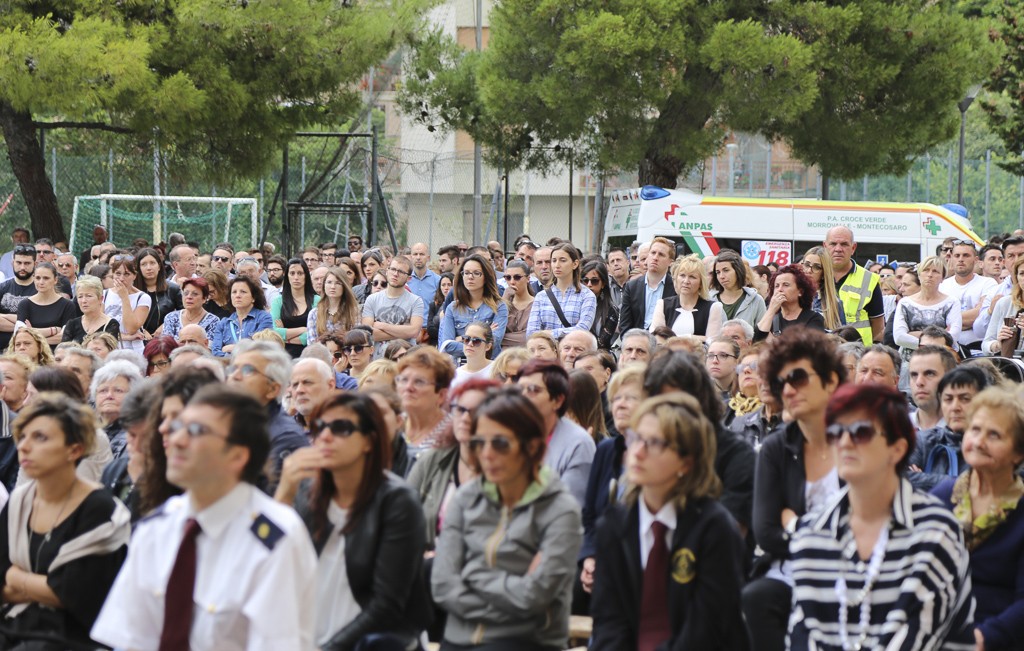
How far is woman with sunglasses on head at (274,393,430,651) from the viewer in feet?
16.3

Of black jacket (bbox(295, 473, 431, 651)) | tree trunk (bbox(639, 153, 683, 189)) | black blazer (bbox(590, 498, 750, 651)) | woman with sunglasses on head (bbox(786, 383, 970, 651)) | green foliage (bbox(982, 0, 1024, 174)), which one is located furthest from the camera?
tree trunk (bbox(639, 153, 683, 189))

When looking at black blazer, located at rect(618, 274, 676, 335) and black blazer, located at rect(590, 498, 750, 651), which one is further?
black blazer, located at rect(618, 274, 676, 335)

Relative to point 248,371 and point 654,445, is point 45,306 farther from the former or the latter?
point 654,445

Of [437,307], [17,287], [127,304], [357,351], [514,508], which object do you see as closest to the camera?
[514,508]

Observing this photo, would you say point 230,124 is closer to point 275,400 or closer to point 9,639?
point 275,400

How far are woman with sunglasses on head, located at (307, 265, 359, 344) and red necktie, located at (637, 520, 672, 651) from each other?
7.40 metres

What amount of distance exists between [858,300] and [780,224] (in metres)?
11.6

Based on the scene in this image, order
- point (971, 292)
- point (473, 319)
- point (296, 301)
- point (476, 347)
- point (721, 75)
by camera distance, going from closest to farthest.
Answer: point (476, 347), point (473, 319), point (971, 292), point (296, 301), point (721, 75)

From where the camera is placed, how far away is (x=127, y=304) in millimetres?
12508

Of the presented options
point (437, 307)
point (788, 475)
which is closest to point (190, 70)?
point (437, 307)

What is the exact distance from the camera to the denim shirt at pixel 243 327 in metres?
11.9

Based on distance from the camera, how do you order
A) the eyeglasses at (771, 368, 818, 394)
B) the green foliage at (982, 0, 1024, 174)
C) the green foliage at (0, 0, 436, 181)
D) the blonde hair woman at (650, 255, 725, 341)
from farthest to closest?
the green foliage at (982, 0, 1024, 174)
the green foliage at (0, 0, 436, 181)
the blonde hair woman at (650, 255, 725, 341)
the eyeglasses at (771, 368, 818, 394)

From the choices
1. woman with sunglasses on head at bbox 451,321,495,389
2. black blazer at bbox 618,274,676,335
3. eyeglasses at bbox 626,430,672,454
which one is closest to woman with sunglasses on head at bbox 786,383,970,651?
eyeglasses at bbox 626,430,672,454

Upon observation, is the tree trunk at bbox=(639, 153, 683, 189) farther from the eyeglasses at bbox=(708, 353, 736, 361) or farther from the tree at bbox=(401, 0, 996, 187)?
the eyeglasses at bbox=(708, 353, 736, 361)
